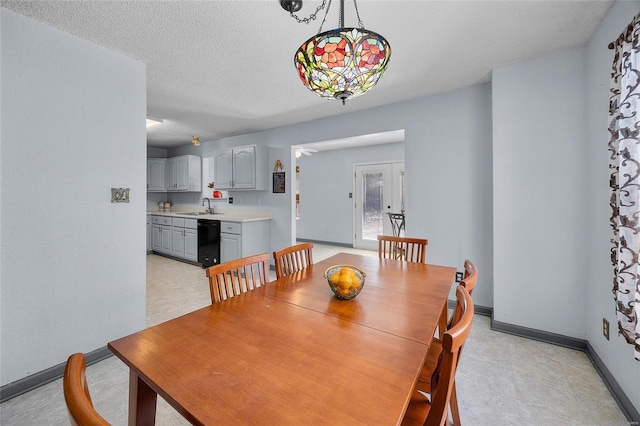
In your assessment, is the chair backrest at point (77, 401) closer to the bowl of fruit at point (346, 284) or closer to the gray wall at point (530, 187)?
the bowl of fruit at point (346, 284)

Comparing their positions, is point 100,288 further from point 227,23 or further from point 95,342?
point 227,23

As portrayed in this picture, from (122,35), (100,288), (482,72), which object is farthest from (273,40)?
(100,288)

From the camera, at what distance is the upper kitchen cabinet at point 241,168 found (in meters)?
4.70

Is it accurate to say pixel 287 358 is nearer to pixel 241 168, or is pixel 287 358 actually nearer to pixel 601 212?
pixel 601 212

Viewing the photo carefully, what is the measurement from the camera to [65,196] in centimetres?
199

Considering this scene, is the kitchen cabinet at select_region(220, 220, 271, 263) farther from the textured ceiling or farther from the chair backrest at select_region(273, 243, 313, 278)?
the chair backrest at select_region(273, 243, 313, 278)

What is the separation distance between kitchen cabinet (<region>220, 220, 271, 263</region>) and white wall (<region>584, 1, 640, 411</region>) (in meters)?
3.96

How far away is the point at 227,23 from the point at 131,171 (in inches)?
56.1

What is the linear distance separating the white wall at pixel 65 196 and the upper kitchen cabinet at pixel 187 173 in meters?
3.56

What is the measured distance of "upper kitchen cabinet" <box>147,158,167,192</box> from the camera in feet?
20.6

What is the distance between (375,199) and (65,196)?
537 cm

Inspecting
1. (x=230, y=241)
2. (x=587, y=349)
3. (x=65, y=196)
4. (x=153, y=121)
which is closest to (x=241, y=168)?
(x=230, y=241)

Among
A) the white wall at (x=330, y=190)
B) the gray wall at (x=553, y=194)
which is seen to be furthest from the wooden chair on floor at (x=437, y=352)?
the white wall at (x=330, y=190)

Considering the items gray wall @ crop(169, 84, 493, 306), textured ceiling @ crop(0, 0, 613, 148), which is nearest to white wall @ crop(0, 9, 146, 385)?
textured ceiling @ crop(0, 0, 613, 148)
